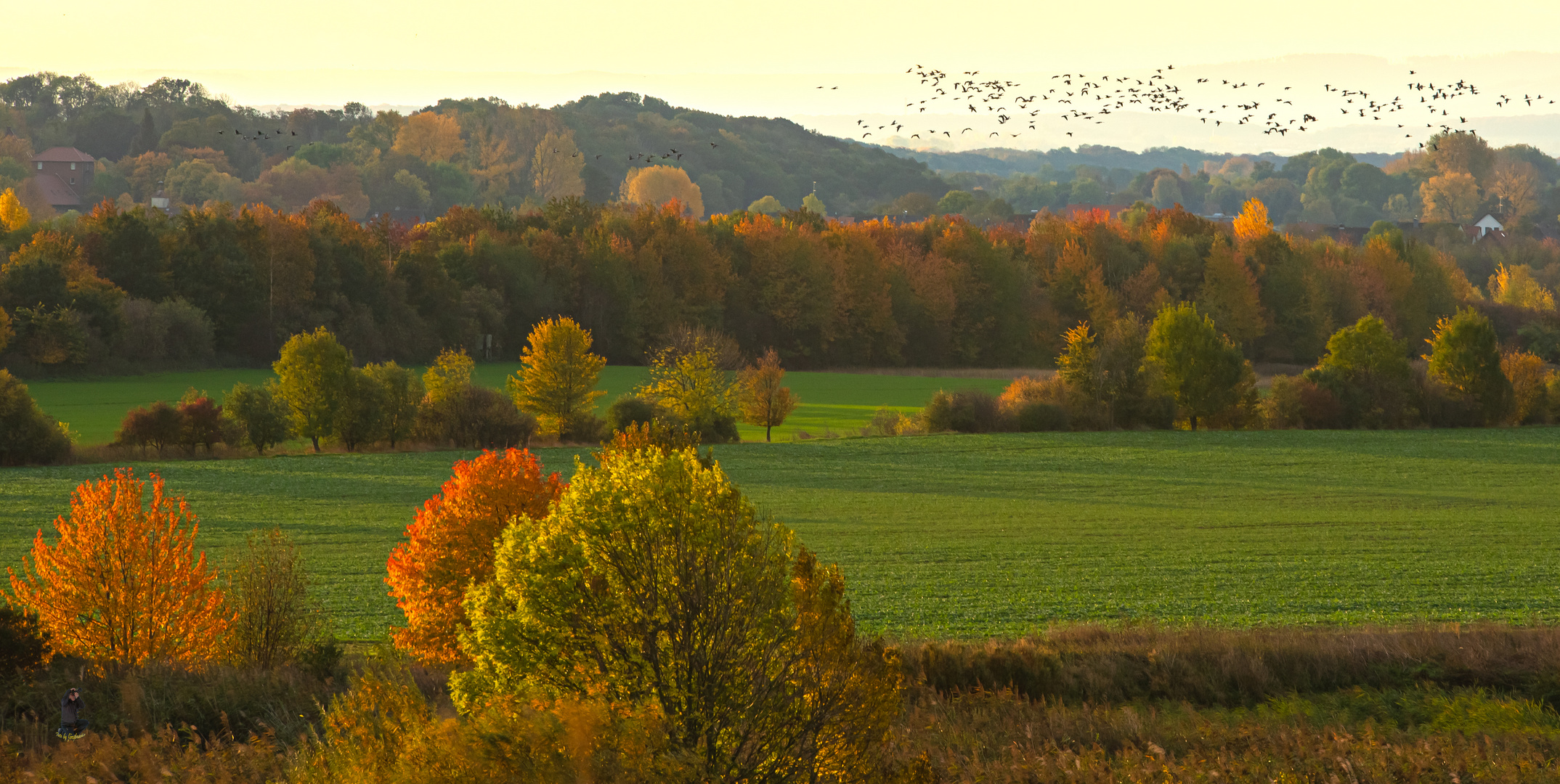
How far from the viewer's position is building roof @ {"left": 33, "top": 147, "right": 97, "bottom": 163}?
452 ft

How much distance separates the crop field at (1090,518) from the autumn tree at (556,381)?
4582 millimetres

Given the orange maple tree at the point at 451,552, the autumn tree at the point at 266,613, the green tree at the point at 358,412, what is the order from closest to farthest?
the orange maple tree at the point at 451,552 → the autumn tree at the point at 266,613 → the green tree at the point at 358,412

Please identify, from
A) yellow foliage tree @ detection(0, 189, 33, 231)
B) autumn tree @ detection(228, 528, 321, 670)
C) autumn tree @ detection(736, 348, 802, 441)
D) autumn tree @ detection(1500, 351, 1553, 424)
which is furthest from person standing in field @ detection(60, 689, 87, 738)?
yellow foliage tree @ detection(0, 189, 33, 231)

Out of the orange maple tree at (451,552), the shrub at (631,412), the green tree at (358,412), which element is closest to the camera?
the orange maple tree at (451,552)

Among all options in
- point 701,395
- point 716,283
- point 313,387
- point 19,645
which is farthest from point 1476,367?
point 19,645

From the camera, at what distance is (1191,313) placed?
5962 centimetres

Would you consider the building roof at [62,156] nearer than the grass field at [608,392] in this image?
No

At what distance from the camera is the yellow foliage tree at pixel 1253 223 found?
105m

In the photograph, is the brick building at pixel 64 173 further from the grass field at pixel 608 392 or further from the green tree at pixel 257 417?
the green tree at pixel 257 417

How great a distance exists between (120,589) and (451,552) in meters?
4.11

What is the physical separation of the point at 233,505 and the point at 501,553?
3008cm

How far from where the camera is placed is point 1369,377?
58.8 m

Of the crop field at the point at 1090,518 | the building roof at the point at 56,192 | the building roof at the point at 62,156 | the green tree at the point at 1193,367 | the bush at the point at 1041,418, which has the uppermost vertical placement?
A: the building roof at the point at 62,156

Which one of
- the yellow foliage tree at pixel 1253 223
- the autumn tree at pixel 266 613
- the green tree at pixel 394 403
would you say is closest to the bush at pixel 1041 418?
the green tree at pixel 394 403
